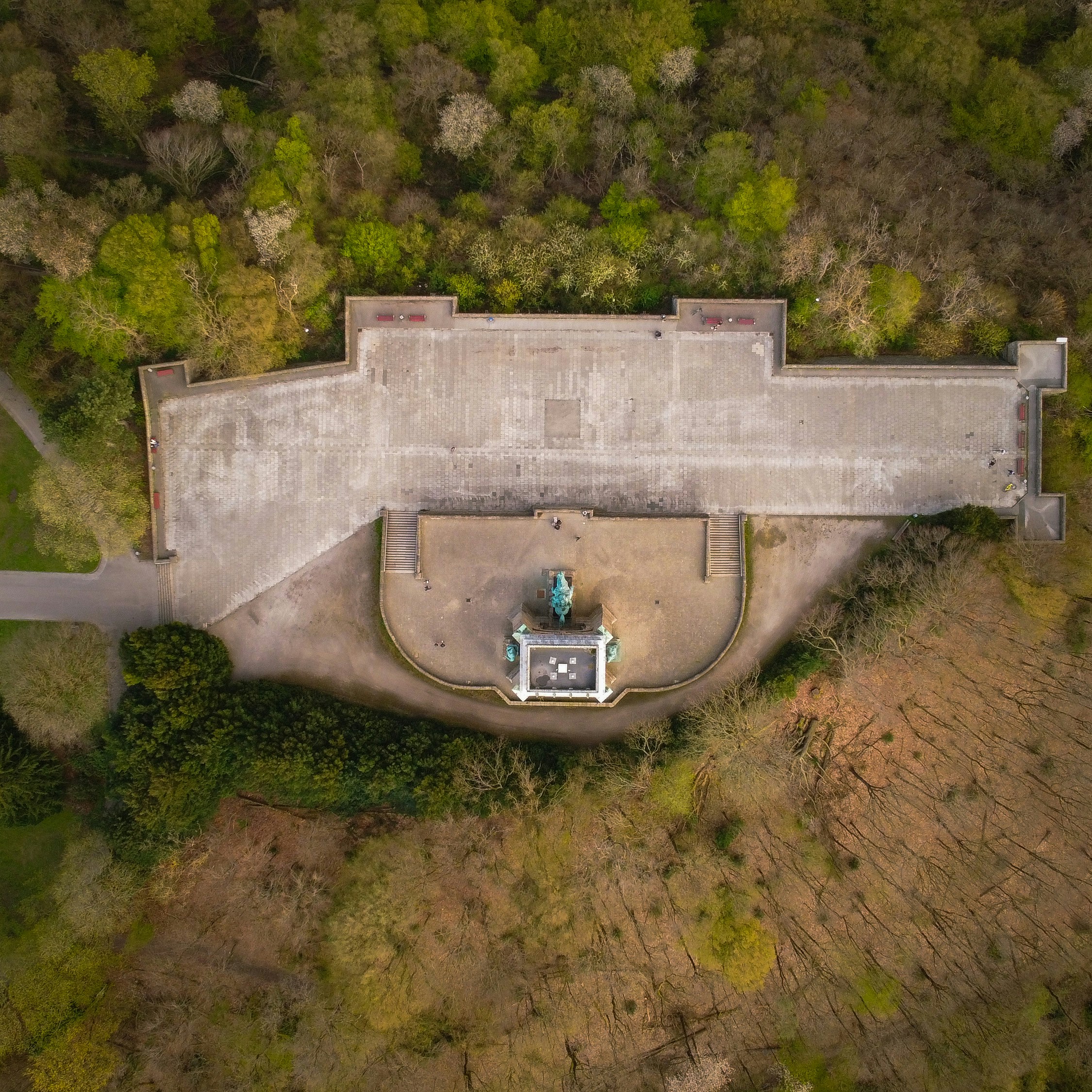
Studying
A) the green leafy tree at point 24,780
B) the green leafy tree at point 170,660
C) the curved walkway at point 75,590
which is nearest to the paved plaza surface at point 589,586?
the green leafy tree at point 170,660

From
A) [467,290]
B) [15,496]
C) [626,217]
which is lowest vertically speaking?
[15,496]

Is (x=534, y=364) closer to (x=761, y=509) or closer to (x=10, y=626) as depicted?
(x=761, y=509)

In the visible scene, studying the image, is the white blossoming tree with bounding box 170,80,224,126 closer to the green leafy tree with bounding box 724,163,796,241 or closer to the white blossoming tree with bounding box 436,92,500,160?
the white blossoming tree with bounding box 436,92,500,160

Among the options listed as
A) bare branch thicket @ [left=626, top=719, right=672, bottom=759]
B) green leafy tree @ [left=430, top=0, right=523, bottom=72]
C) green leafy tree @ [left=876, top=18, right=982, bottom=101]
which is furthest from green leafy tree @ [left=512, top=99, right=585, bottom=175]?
bare branch thicket @ [left=626, top=719, right=672, bottom=759]

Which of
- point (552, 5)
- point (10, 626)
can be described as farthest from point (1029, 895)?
point (10, 626)

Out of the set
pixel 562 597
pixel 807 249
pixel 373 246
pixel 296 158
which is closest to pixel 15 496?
pixel 296 158

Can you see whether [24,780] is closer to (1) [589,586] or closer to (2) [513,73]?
(1) [589,586]
